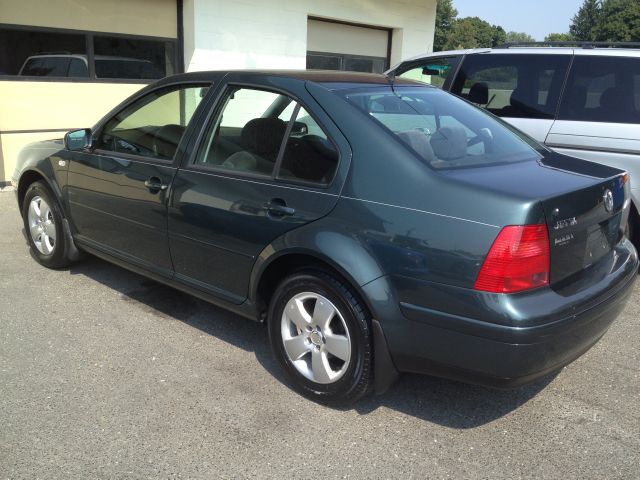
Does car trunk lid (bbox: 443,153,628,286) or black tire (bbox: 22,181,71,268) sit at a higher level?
car trunk lid (bbox: 443,153,628,286)

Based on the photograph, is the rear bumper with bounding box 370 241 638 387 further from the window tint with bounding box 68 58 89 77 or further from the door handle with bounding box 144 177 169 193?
the window tint with bounding box 68 58 89 77

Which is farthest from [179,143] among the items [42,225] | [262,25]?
[262,25]

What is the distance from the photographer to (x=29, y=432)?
2.76m

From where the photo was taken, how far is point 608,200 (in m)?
2.91

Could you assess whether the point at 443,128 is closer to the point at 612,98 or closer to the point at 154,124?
the point at 154,124

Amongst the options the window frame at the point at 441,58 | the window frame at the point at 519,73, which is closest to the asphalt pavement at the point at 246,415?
the window frame at the point at 519,73

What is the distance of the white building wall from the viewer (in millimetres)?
9445

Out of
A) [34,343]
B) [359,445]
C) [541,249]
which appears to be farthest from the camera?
[34,343]

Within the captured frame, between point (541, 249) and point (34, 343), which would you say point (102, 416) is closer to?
point (34, 343)

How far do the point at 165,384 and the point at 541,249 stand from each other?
6.80ft

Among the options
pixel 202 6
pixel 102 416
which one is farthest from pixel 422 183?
pixel 202 6

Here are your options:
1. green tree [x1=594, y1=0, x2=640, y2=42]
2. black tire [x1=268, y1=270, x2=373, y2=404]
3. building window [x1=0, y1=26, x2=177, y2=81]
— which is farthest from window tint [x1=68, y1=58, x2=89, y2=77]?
green tree [x1=594, y1=0, x2=640, y2=42]

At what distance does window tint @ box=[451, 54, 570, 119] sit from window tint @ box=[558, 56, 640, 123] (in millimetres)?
115

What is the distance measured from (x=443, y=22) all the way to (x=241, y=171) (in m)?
106
